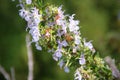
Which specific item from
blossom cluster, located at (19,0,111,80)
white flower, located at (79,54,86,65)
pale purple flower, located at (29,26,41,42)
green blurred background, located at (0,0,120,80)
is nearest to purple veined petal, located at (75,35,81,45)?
blossom cluster, located at (19,0,111,80)

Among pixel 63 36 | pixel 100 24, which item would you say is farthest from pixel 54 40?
pixel 100 24

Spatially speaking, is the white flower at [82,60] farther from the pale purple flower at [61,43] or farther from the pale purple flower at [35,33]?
the pale purple flower at [35,33]

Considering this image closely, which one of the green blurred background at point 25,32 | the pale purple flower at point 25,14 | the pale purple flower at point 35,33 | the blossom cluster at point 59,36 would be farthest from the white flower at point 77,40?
the green blurred background at point 25,32

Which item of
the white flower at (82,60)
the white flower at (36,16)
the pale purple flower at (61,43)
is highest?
the white flower at (36,16)

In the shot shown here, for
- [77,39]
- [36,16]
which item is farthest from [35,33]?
[77,39]

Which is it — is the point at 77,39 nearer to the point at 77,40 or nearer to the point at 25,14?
the point at 77,40

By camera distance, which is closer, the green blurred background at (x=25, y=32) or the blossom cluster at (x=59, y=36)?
the blossom cluster at (x=59, y=36)
